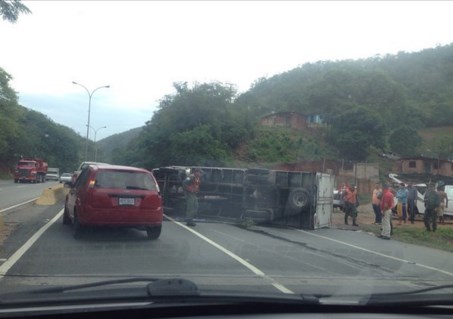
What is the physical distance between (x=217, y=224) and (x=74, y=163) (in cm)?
8791

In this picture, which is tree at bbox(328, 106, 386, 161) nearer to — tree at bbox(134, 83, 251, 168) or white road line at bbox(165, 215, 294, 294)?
tree at bbox(134, 83, 251, 168)

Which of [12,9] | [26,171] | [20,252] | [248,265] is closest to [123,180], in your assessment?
[20,252]

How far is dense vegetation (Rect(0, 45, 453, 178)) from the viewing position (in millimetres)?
48344

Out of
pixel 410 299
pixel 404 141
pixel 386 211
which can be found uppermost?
pixel 404 141

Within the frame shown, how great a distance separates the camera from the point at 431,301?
3.83m

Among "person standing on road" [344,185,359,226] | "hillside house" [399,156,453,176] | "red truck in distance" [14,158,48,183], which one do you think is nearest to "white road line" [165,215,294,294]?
"person standing on road" [344,185,359,226]

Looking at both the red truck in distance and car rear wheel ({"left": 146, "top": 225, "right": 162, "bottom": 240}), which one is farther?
the red truck in distance

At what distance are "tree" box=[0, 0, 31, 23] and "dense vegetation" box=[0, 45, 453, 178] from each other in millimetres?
31024

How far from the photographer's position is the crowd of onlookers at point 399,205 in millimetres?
16125

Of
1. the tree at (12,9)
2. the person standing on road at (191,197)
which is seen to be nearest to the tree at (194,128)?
the person standing on road at (191,197)

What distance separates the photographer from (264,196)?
56.5 feet

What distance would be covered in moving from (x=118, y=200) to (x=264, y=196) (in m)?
6.92

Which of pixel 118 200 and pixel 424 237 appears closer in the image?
pixel 118 200

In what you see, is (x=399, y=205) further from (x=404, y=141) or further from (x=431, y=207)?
(x=404, y=141)
